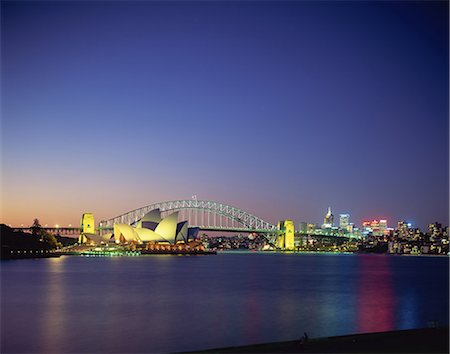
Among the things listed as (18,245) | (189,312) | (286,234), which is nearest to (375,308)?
(189,312)

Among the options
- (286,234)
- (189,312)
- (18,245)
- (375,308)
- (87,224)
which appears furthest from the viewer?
(286,234)

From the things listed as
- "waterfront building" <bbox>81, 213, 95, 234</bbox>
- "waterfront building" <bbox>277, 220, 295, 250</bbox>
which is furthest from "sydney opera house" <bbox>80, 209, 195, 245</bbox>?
"waterfront building" <bbox>277, 220, 295, 250</bbox>

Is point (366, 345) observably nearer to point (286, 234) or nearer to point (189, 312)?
point (189, 312)

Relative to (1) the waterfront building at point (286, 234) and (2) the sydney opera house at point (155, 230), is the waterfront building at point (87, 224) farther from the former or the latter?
(1) the waterfront building at point (286, 234)

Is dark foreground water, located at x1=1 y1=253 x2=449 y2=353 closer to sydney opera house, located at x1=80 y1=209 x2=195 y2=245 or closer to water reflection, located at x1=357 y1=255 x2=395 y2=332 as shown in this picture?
water reflection, located at x1=357 y1=255 x2=395 y2=332

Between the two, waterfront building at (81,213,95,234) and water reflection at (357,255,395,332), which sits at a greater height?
waterfront building at (81,213,95,234)

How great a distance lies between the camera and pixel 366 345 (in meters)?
13.5

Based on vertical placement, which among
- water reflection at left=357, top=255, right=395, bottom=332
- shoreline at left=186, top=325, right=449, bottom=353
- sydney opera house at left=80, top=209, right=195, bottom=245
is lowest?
water reflection at left=357, top=255, right=395, bottom=332

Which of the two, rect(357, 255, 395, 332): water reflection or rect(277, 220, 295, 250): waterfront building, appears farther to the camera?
rect(277, 220, 295, 250): waterfront building

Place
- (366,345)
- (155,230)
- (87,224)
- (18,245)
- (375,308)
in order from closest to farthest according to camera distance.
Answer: (366,345) → (375,308) → (18,245) → (155,230) → (87,224)

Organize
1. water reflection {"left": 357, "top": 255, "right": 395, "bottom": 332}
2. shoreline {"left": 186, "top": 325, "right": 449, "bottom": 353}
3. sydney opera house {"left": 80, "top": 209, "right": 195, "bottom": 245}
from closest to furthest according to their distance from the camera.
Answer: shoreline {"left": 186, "top": 325, "right": 449, "bottom": 353} < water reflection {"left": 357, "top": 255, "right": 395, "bottom": 332} < sydney opera house {"left": 80, "top": 209, "right": 195, "bottom": 245}

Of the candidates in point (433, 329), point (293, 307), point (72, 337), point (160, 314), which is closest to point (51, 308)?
point (160, 314)

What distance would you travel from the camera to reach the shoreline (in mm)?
12750

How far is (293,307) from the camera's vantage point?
26922mm
